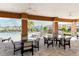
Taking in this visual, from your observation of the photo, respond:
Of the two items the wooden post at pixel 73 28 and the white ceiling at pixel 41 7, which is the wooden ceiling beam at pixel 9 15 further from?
the wooden post at pixel 73 28

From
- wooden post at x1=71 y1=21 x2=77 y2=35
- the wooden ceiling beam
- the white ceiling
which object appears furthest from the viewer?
wooden post at x1=71 y1=21 x2=77 y2=35

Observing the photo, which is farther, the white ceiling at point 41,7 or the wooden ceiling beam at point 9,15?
the wooden ceiling beam at point 9,15

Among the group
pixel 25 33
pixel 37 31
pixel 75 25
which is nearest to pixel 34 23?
pixel 37 31

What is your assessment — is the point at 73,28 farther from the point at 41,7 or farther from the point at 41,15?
the point at 41,7

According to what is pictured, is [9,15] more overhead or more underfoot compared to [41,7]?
more underfoot

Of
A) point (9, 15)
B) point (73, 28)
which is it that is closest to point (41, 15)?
point (9, 15)

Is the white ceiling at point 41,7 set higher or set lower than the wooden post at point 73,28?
higher

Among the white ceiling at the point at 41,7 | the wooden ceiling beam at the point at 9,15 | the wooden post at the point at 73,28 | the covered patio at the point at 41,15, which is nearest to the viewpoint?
the white ceiling at the point at 41,7

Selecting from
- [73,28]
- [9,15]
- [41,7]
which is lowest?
[73,28]

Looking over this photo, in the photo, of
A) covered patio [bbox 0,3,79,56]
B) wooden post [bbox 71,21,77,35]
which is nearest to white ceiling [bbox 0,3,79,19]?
covered patio [bbox 0,3,79,56]

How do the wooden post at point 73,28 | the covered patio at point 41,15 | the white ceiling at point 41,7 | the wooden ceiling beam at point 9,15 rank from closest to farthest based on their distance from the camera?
the white ceiling at point 41,7, the covered patio at point 41,15, the wooden ceiling beam at point 9,15, the wooden post at point 73,28

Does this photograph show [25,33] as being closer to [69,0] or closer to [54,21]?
[54,21]

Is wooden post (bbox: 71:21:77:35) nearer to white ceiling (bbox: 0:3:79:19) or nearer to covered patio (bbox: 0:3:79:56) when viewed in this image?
covered patio (bbox: 0:3:79:56)

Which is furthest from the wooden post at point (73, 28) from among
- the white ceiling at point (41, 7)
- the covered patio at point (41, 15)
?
the white ceiling at point (41, 7)
